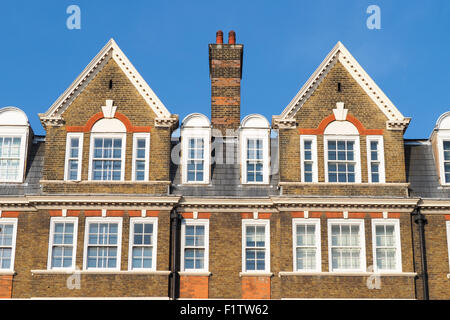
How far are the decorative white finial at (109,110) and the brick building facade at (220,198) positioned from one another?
59 mm

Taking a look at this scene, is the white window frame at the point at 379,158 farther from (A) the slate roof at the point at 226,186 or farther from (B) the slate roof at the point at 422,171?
(A) the slate roof at the point at 226,186

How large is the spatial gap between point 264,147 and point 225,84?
3.95 meters

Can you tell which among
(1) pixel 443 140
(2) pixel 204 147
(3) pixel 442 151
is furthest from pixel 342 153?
(2) pixel 204 147

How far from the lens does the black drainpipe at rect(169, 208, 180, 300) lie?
98.1 ft

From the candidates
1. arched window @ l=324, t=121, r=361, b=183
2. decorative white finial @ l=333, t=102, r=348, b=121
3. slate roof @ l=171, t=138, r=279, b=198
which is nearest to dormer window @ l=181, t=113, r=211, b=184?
slate roof @ l=171, t=138, r=279, b=198

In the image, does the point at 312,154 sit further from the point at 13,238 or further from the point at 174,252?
the point at 13,238

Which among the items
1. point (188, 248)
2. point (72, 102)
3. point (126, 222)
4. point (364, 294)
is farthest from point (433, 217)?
point (72, 102)

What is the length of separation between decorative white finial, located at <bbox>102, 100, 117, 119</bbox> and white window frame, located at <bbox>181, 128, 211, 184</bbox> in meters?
3.08

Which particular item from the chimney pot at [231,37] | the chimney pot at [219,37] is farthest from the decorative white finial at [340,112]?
the chimney pot at [219,37]

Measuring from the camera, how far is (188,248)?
30.7 m

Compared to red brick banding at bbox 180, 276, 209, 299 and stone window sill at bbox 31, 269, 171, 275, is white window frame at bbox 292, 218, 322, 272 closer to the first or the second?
red brick banding at bbox 180, 276, 209, 299

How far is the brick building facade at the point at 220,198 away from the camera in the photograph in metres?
30.0

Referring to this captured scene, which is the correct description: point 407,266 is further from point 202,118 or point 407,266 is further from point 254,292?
point 202,118
